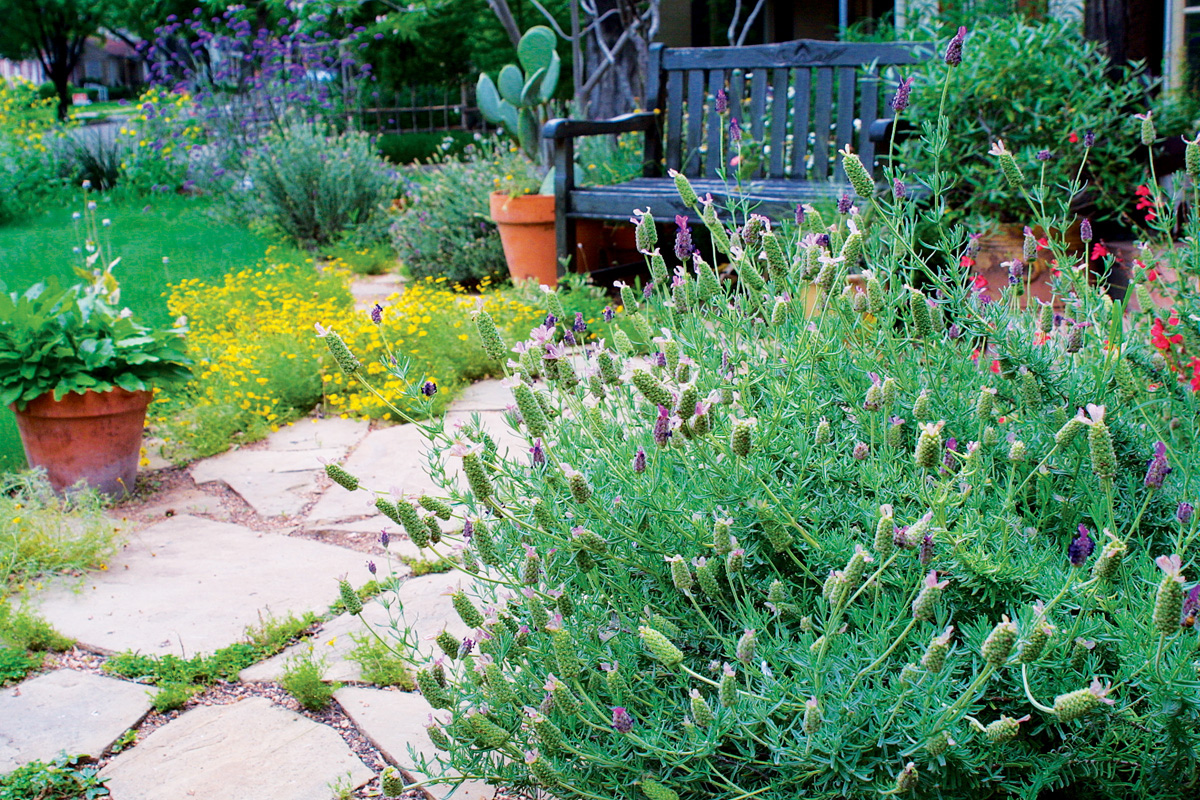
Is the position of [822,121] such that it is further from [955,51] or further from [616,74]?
[616,74]

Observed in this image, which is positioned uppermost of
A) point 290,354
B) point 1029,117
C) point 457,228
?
point 1029,117

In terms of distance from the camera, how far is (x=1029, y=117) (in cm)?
455

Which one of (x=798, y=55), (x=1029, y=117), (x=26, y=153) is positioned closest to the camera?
(x=1029, y=117)

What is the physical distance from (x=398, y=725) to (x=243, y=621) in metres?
0.72

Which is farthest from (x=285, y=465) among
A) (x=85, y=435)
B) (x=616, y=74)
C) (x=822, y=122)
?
(x=616, y=74)

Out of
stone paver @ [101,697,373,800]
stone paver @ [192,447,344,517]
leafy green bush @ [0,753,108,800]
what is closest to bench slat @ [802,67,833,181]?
stone paver @ [192,447,344,517]

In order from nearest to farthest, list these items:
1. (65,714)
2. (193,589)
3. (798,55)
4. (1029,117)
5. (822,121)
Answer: (65,714)
(193,589)
(1029,117)
(822,121)
(798,55)

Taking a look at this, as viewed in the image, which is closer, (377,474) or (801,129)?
(377,474)

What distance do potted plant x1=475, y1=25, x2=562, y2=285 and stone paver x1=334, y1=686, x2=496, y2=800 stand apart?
405cm

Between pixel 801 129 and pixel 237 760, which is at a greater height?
pixel 801 129

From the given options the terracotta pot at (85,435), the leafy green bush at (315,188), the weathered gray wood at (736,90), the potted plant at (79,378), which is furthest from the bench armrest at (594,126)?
the leafy green bush at (315,188)

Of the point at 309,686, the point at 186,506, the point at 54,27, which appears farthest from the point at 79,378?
the point at 54,27

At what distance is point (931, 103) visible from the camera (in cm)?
453

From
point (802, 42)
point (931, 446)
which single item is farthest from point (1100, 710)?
point (802, 42)
